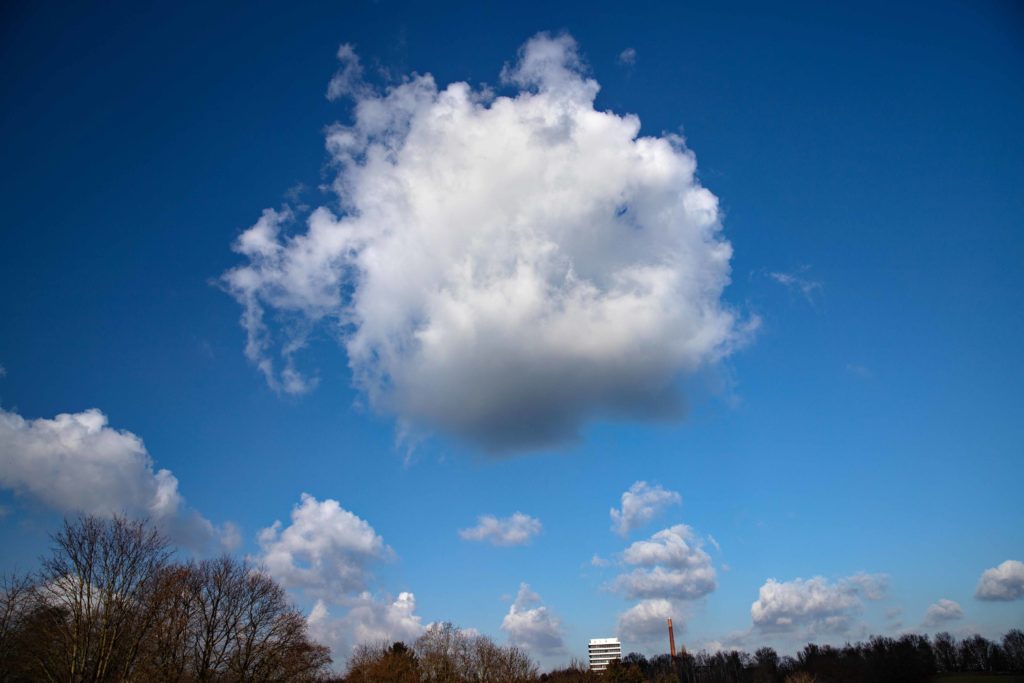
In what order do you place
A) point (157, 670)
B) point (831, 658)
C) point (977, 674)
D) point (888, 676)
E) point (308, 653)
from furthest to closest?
point (831, 658)
point (977, 674)
point (888, 676)
point (308, 653)
point (157, 670)

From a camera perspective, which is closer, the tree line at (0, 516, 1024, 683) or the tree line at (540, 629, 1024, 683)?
the tree line at (0, 516, 1024, 683)

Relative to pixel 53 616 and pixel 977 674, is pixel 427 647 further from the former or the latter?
pixel 977 674

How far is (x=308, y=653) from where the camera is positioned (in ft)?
199

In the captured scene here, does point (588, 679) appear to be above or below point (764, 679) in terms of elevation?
above

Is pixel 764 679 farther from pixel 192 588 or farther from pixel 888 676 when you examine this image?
pixel 192 588

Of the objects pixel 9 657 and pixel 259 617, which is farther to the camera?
pixel 259 617

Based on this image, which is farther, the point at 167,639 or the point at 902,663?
the point at 902,663

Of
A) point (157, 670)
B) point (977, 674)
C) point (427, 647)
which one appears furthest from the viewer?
point (977, 674)

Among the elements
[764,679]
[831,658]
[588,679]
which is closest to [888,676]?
[764,679]

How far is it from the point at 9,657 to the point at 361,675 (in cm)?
5440

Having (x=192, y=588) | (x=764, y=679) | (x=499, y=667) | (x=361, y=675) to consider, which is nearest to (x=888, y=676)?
(x=764, y=679)

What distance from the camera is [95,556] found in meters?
45.6

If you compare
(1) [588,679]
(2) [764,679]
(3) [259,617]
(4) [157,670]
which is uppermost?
(3) [259,617]

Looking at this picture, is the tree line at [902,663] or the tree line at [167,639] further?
the tree line at [902,663]
